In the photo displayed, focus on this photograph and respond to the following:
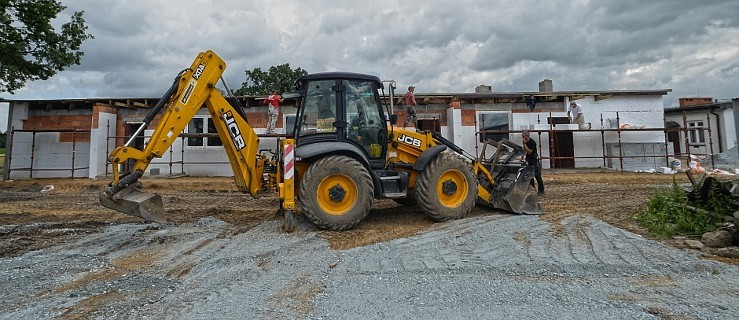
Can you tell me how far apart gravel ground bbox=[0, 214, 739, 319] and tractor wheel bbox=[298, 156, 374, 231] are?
1.32 ft

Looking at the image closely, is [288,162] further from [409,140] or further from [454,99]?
[454,99]

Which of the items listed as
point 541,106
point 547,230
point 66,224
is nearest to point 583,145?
point 541,106

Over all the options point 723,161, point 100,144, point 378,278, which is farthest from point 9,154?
point 723,161

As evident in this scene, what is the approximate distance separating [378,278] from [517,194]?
3962mm

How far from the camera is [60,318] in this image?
315 centimetres

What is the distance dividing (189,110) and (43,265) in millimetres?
2575

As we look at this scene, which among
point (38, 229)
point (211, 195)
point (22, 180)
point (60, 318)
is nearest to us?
point (60, 318)

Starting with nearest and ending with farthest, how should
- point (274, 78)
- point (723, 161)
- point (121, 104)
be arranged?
1. point (121, 104)
2. point (723, 161)
3. point (274, 78)

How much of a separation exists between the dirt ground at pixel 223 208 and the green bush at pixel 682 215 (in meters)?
0.23

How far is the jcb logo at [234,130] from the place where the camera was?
6.28m

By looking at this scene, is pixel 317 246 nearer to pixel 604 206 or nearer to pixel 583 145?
pixel 604 206

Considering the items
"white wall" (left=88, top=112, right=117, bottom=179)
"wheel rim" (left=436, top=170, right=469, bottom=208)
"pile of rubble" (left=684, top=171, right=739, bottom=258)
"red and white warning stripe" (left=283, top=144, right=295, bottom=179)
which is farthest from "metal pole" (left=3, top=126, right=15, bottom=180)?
"pile of rubble" (left=684, top=171, right=739, bottom=258)

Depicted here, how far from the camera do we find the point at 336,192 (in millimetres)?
6090

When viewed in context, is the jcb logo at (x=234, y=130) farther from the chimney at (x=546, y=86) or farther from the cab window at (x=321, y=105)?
the chimney at (x=546, y=86)
